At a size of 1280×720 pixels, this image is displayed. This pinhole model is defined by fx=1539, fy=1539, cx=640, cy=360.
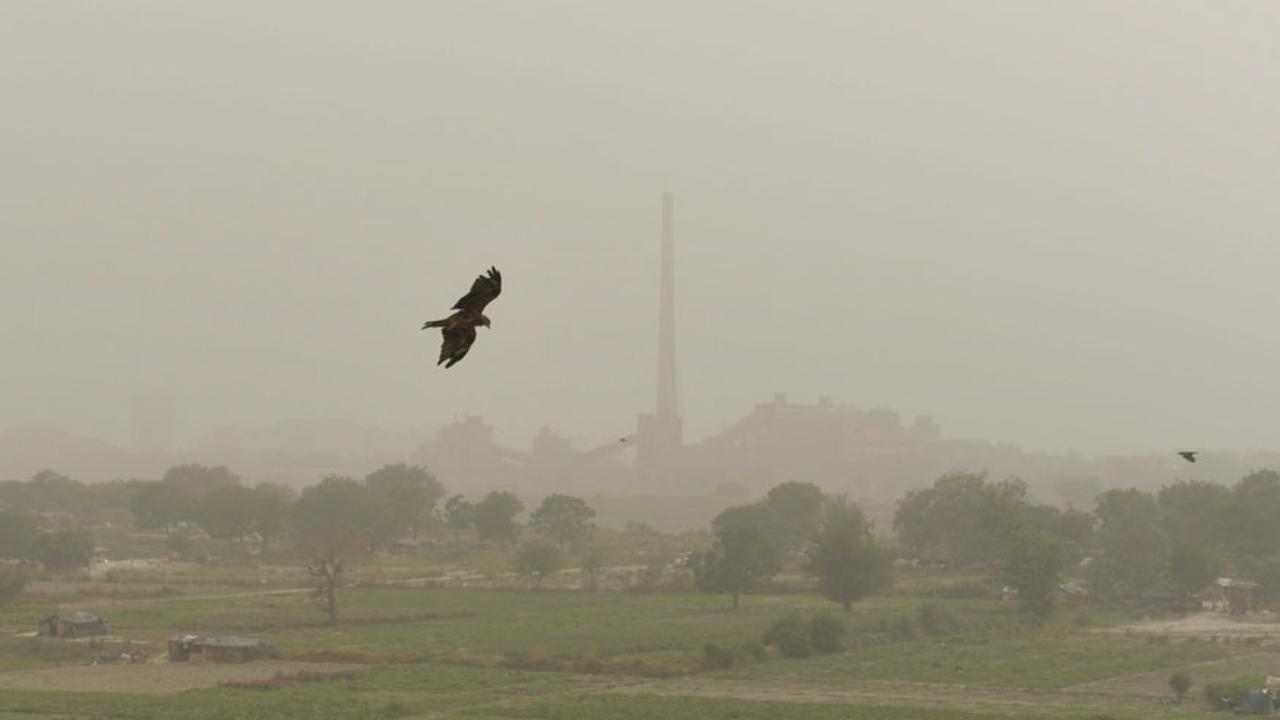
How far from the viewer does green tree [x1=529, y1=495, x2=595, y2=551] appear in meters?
117

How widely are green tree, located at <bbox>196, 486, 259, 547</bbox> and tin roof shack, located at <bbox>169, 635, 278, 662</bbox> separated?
56493mm

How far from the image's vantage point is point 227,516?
116m

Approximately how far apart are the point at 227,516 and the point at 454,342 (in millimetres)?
106134

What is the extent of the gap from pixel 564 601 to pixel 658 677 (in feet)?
82.0

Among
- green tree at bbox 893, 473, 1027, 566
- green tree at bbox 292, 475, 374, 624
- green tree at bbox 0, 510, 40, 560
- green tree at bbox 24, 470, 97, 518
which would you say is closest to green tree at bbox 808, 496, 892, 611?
green tree at bbox 893, 473, 1027, 566

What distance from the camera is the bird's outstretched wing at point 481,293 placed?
1417 cm

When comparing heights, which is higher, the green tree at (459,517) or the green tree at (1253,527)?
the green tree at (459,517)

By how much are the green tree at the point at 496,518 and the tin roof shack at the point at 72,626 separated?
173ft

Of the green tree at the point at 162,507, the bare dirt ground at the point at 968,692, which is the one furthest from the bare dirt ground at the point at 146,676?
the green tree at the point at 162,507

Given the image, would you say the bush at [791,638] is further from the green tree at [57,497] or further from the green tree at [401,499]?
the green tree at [57,497]

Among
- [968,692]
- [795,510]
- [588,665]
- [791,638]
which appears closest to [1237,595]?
[791,638]

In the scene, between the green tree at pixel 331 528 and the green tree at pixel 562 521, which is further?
the green tree at pixel 562 521

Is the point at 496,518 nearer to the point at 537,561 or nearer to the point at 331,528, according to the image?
the point at 331,528

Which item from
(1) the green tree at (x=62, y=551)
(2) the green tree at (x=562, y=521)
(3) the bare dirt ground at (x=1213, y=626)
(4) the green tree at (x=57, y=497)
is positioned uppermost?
(4) the green tree at (x=57, y=497)
